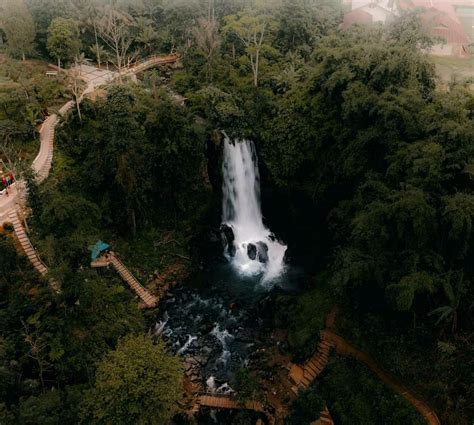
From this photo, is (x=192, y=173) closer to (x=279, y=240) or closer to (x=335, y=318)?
(x=279, y=240)

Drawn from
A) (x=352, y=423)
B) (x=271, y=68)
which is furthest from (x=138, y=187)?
(x=352, y=423)

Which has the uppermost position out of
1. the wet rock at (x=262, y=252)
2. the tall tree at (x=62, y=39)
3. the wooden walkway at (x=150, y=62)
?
the tall tree at (x=62, y=39)

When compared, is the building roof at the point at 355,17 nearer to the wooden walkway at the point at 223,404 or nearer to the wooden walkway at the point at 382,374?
the wooden walkway at the point at 382,374

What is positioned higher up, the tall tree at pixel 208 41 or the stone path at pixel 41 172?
the tall tree at pixel 208 41

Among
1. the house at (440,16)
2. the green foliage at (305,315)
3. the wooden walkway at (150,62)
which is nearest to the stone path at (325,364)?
the green foliage at (305,315)

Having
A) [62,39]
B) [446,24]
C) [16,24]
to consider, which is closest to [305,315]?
[62,39]

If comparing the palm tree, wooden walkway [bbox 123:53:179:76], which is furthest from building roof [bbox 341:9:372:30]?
the palm tree
